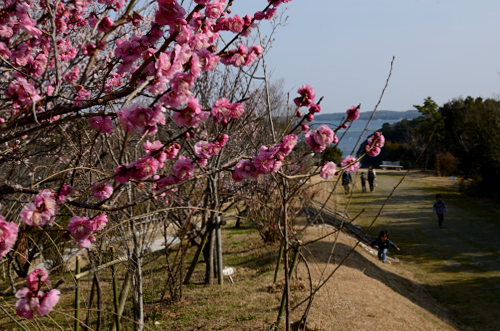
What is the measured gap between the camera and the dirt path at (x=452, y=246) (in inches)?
329

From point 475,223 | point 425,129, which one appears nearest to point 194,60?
point 475,223

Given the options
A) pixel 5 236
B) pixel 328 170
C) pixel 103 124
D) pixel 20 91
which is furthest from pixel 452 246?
pixel 5 236

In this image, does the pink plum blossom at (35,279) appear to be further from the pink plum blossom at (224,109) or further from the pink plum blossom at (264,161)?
the pink plum blossom at (264,161)

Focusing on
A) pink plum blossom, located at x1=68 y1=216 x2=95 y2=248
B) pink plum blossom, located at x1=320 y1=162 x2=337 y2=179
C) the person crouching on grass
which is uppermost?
pink plum blossom, located at x1=320 y1=162 x2=337 y2=179

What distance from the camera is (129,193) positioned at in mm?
4488

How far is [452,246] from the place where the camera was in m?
12.1

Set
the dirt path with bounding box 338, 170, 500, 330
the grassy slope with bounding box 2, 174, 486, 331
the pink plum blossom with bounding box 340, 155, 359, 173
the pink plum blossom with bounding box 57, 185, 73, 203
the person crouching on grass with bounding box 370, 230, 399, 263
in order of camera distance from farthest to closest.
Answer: the person crouching on grass with bounding box 370, 230, 399, 263 < the dirt path with bounding box 338, 170, 500, 330 < the grassy slope with bounding box 2, 174, 486, 331 < the pink plum blossom with bounding box 340, 155, 359, 173 < the pink plum blossom with bounding box 57, 185, 73, 203

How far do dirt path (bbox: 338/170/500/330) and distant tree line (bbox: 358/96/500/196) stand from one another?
1708mm

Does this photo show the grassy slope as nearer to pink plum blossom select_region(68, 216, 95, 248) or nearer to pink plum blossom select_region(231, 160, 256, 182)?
pink plum blossom select_region(68, 216, 95, 248)

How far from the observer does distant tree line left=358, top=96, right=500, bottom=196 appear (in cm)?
1905

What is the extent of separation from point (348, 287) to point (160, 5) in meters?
6.25

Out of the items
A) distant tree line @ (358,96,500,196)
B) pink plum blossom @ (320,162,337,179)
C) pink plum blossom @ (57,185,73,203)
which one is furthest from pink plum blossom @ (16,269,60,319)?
distant tree line @ (358,96,500,196)

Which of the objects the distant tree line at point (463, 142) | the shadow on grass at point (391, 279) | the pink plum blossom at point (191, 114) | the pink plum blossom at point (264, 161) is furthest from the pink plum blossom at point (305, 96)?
the distant tree line at point (463, 142)

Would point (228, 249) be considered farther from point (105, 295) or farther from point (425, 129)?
point (425, 129)
